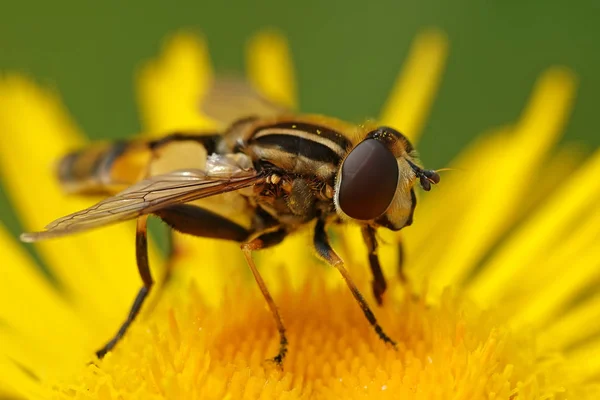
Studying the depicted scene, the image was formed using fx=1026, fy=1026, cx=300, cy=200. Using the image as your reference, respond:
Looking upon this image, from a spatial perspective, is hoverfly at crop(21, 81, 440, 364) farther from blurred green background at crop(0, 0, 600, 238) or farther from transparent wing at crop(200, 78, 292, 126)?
blurred green background at crop(0, 0, 600, 238)

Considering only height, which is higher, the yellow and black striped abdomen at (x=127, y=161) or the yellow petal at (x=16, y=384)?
the yellow and black striped abdomen at (x=127, y=161)

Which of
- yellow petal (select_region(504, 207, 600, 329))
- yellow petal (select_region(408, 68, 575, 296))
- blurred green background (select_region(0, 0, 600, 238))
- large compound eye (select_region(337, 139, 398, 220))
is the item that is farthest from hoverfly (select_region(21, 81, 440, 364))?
blurred green background (select_region(0, 0, 600, 238))

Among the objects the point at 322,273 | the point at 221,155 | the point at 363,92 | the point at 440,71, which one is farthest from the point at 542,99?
the point at 221,155

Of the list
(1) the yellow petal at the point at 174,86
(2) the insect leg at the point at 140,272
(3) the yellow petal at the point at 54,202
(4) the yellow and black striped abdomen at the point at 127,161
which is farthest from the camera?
(1) the yellow petal at the point at 174,86

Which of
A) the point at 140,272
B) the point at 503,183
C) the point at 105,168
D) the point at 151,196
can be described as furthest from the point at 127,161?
the point at 503,183

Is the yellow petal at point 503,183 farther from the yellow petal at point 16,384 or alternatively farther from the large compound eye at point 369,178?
the yellow petal at point 16,384

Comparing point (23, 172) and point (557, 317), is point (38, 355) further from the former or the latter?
point (557, 317)

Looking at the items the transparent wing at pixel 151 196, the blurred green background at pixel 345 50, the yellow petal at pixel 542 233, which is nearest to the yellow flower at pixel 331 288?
the yellow petal at pixel 542 233

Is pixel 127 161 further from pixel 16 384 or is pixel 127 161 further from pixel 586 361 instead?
pixel 586 361

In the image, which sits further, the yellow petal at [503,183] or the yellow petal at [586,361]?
the yellow petal at [503,183]
